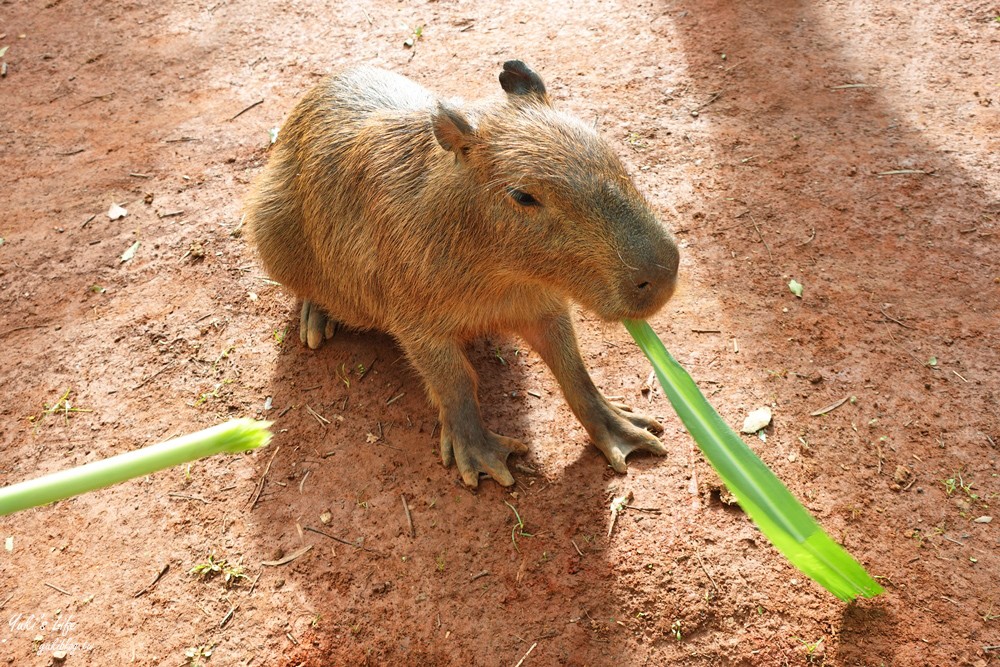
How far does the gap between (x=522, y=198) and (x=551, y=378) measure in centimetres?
142

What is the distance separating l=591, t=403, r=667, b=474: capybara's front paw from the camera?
3.64m

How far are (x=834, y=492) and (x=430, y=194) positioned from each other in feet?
7.41

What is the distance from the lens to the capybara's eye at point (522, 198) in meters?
3.06

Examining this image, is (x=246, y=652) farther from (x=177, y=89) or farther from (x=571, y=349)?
(x=177, y=89)

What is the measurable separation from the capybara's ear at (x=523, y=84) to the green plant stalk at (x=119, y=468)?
238 cm

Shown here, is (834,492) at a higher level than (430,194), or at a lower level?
lower

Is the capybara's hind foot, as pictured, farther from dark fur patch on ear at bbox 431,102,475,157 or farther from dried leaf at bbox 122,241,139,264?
dark fur patch on ear at bbox 431,102,475,157

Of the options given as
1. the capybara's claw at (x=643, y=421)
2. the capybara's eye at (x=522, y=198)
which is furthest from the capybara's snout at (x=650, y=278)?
the capybara's claw at (x=643, y=421)

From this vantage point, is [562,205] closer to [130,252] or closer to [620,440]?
[620,440]

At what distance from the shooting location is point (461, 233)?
3.34 metres

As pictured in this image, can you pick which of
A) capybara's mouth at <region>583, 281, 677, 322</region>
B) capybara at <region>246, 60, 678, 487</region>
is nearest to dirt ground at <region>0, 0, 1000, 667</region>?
capybara at <region>246, 60, 678, 487</region>

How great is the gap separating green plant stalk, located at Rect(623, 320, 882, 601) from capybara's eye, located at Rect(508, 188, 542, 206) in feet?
2.72

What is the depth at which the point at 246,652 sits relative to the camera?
3248mm

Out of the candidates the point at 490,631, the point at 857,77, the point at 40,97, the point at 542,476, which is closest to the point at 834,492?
the point at 542,476
